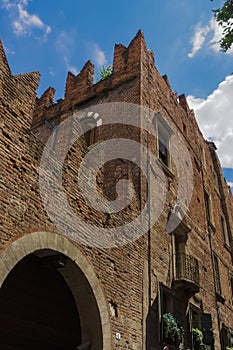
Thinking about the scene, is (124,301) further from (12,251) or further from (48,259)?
(12,251)

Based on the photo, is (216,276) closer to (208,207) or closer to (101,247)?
(208,207)

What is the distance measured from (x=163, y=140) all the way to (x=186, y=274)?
15.8 feet

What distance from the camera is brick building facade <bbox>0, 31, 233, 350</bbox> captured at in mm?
5902

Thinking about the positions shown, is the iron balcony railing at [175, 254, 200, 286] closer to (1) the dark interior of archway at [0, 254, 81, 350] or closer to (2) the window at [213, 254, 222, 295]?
(2) the window at [213, 254, 222, 295]

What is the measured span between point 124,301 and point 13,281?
270 cm

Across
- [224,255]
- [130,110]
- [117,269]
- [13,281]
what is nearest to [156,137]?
[130,110]

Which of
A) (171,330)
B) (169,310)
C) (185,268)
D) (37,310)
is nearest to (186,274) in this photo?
(185,268)

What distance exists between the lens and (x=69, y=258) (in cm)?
648

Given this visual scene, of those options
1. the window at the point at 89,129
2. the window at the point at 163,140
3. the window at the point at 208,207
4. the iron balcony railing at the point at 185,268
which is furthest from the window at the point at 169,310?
A: the window at the point at 208,207

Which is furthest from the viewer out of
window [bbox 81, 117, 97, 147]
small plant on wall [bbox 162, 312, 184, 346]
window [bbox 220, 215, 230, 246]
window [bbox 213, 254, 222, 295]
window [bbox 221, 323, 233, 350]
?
window [bbox 220, 215, 230, 246]

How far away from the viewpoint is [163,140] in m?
→ 13.0

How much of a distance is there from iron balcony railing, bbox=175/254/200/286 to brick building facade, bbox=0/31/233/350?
4 cm

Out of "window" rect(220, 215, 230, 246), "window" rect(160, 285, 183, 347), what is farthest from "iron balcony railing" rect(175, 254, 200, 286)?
"window" rect(220, 215, 230, 246)

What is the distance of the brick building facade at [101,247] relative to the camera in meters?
5.90
